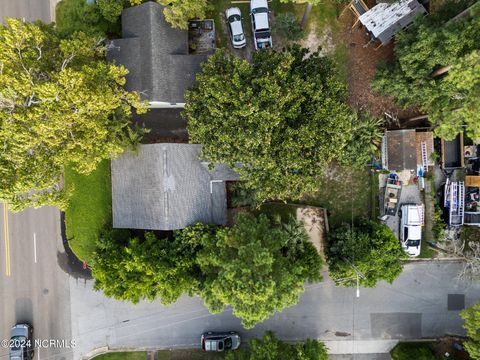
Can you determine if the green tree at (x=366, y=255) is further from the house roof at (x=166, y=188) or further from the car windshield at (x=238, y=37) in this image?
the car windshield at (x=238, y=37)

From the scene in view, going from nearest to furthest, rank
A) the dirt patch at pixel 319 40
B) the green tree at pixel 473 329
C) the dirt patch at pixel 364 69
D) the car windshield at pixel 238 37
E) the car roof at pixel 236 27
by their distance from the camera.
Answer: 1. the green tree at pixel 473 329
2. the car roof at pixel 236 27
3. the car windshield at pixel 238 37
4. the dirt patch at pixel 364 69
5. the dirt patch at pixel 319 40

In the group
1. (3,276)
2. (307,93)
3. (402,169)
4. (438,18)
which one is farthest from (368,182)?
(3,276)

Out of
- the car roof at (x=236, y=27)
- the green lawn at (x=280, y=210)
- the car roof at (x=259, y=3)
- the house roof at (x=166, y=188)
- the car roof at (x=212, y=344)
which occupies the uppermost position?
the car roof at (x=259, y=3)

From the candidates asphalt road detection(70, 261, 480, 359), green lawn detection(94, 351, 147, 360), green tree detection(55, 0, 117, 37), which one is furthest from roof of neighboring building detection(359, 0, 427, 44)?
green lawn detection(94, 351, 147, 360)

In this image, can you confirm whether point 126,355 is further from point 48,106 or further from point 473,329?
point 473,329

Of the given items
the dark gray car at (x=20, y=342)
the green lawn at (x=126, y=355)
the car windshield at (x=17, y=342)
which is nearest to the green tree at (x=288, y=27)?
the green lawn at (x=126, y=355)

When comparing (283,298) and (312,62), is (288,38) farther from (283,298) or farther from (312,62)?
(283,298)
